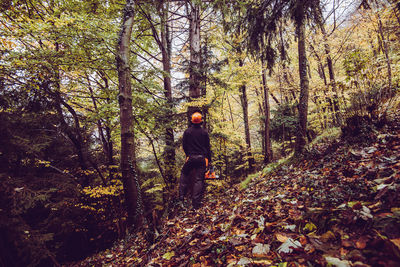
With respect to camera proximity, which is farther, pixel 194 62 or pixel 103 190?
pixel 103 190

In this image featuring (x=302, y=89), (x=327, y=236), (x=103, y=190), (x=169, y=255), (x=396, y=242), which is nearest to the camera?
(x=396, y=242)

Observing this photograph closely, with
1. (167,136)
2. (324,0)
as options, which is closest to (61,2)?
(167,136)

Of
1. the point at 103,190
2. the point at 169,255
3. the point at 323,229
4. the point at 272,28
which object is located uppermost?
the point at 272,28

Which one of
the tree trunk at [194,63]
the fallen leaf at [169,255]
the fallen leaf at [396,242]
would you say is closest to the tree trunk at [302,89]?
the tree trunk at [194,63]

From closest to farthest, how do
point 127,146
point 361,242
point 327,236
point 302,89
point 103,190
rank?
point 361,242 → point 327,236 → point 127,146 → point 302,89 → point 103,190

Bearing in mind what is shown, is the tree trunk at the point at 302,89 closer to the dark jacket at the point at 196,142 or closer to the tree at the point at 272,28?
the tree at the point at 272,28

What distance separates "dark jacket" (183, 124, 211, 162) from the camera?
4648 millimetres

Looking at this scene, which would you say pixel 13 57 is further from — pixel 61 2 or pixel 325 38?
pixel 325 38

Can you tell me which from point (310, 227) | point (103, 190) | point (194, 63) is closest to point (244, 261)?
point (310, 227)

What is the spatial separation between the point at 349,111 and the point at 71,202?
34.6ft

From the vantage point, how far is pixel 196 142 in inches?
183

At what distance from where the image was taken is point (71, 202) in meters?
7.12

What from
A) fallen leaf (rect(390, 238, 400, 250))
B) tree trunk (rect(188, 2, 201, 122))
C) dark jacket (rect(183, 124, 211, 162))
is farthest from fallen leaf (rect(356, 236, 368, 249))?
tree trunk (rect(188, 2, 201, 122))

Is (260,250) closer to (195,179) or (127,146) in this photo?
(195,179)
